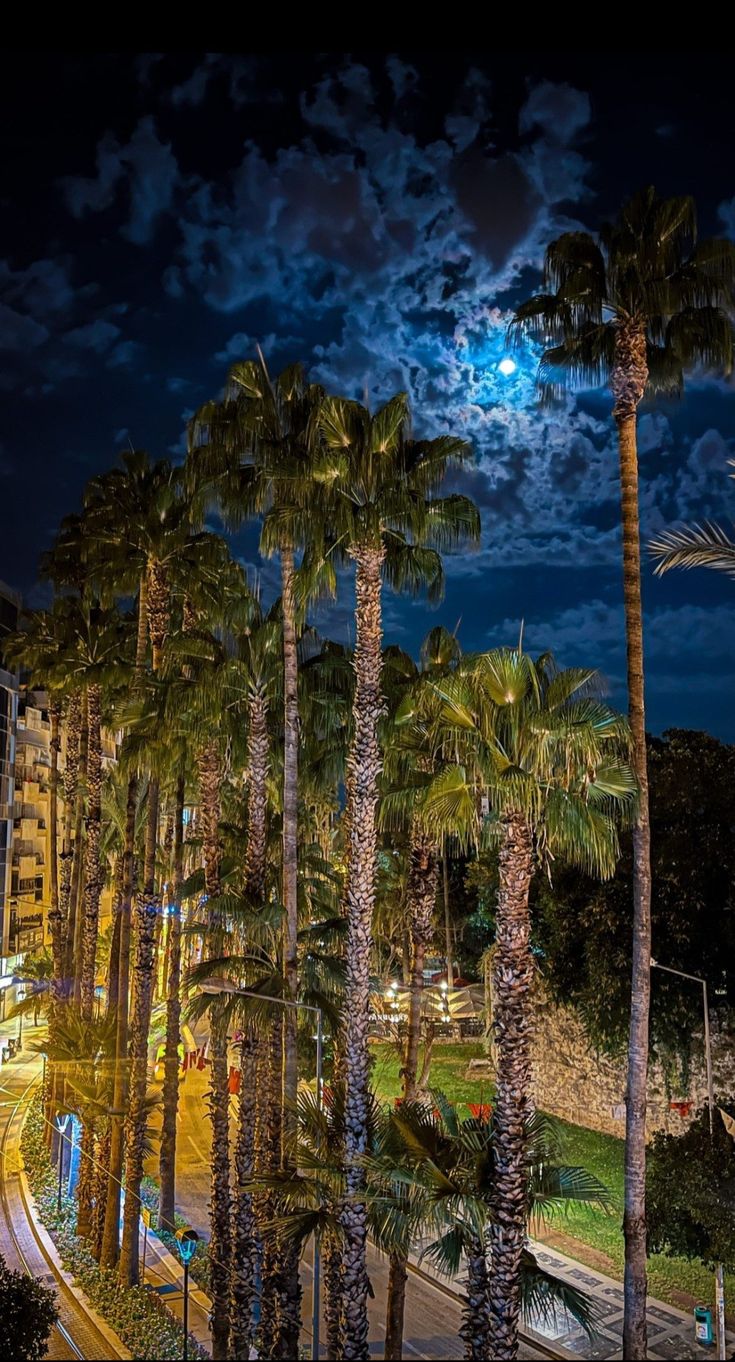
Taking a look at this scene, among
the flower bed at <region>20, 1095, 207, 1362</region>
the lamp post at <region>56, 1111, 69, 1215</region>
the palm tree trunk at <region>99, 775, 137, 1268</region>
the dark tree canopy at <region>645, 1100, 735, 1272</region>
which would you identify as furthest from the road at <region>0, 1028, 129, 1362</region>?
the dark tree canopy at <region>645, 1100, 735, 1272</region>

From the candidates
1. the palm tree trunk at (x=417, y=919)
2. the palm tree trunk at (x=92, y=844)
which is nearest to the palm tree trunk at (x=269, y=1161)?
the palm tree trunk at (x=417, y=919)

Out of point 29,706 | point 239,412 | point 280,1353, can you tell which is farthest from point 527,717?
point 29,706

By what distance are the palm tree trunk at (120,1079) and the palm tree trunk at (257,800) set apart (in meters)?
5.24

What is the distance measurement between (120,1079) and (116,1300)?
4.38 m

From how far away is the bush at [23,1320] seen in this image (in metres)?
13.1

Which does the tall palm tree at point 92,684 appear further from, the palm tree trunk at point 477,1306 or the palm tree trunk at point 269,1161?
the palm tree trunk at point 477,1306

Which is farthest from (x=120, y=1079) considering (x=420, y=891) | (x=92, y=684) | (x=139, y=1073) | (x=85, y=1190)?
(x=92, y=684)

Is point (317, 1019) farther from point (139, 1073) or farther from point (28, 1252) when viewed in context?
point (28, 1252)

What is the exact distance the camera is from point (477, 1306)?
1298 cm

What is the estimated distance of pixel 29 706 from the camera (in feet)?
216

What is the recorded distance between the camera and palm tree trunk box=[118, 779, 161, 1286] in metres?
21.1

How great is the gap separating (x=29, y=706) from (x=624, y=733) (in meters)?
59.0

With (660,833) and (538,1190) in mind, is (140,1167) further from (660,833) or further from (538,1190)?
(660,833)

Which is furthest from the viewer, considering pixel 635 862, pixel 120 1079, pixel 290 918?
pixel 120 1079
